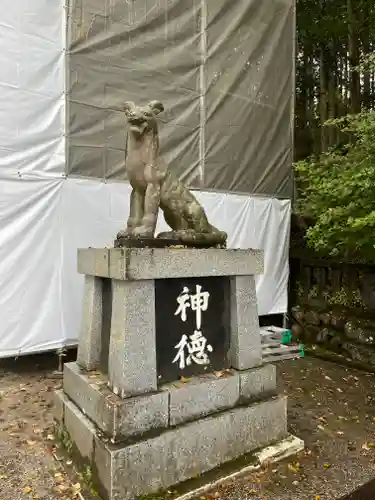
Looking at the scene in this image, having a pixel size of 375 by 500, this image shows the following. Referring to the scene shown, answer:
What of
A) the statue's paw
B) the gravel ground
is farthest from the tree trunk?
the statue's paw

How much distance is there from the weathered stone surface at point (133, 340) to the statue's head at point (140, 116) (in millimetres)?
1440

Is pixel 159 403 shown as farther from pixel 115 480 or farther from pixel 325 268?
pixel 325 268

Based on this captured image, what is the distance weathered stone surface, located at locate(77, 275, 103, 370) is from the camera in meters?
3.90

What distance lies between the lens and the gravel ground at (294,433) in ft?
10.7

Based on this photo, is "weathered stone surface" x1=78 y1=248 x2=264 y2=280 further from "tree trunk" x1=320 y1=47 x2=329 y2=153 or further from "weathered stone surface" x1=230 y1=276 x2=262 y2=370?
"tree trunk" x1=320 y1=47 x2=329 y2=153

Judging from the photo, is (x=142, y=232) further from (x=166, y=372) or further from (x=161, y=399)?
→ (x=161, y=399)

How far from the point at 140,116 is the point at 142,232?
1066 millimetres

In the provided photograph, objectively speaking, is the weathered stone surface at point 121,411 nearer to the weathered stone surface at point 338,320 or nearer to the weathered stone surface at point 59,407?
the weathered stone surface at point 59,407

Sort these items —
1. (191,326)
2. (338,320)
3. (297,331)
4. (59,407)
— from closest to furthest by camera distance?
(191,326)
(59,407)
(338,320)
(297,331)

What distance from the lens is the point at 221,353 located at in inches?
154

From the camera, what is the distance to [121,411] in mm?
3109

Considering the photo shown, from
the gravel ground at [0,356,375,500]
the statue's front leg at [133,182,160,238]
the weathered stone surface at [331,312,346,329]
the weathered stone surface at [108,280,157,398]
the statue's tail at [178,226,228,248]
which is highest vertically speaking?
the statue's front leg at [133,182,160,238]

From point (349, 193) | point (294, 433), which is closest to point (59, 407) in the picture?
point (294, 433)

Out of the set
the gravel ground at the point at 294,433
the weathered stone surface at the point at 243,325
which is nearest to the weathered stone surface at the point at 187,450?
the gravel ground at the point at 294,433
